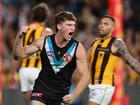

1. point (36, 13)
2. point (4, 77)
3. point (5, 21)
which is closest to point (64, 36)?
point (36, 13)

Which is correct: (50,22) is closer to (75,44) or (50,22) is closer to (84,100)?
(84,100)

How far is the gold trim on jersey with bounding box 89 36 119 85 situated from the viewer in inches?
511

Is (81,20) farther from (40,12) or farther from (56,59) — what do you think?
(56,59)

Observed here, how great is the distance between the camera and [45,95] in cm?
1136

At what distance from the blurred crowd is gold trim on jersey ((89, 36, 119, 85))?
22.1ft

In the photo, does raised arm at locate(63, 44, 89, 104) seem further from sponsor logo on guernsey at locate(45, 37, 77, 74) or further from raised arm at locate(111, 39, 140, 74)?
raised arm at locate(111, 39, 140, 74)

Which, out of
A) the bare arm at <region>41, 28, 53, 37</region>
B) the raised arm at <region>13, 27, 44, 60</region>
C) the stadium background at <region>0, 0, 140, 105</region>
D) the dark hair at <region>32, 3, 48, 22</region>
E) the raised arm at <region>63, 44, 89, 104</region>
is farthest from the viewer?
the stadium background at <region>0, 0, 140, 105</region>

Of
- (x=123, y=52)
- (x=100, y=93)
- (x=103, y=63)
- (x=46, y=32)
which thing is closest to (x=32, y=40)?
(x=46, y=32)

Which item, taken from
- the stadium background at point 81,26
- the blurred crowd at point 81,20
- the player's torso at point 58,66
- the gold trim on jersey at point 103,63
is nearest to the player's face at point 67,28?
the player's torso at point 58,66

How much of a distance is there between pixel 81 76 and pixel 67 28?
2.59ft

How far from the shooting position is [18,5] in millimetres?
21547

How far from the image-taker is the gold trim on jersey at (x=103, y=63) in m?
13.0

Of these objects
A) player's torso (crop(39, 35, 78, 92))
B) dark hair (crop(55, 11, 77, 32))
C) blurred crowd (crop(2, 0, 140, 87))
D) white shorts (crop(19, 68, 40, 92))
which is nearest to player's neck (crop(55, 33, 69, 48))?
player's torso (crop(39, 35, 78, 92))

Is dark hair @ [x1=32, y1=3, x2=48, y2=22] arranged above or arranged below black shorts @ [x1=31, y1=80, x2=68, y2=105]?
above
